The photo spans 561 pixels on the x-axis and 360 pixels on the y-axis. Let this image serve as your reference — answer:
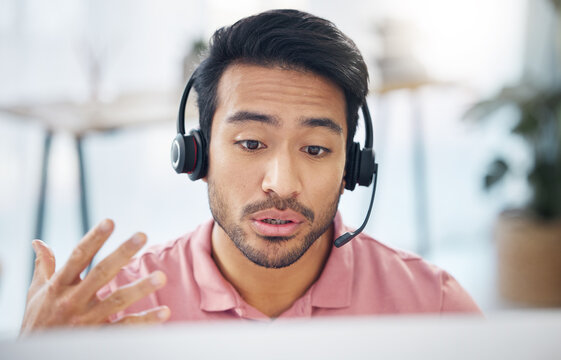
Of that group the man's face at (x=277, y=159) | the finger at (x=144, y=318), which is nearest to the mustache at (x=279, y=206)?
the man's face at (x=277, y=159)

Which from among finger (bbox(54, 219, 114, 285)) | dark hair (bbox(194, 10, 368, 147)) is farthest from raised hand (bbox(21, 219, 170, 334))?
dark hair (bbox(194, 10, 368, 147))

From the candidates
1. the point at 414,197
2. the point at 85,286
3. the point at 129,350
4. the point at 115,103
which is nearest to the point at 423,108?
the point at 414,197

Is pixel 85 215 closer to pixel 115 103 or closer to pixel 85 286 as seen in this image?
pixel 115 103

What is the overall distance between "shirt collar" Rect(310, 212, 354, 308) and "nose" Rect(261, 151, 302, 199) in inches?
7.0

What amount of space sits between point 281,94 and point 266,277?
0.32 metres

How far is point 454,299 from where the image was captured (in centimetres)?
82

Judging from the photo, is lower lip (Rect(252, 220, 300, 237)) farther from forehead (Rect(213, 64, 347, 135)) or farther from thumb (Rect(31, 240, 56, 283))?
thumb (Rect(31, 240, 56, 283))

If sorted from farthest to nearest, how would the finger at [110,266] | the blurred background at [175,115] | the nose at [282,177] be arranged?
the blurred background at [175,115], the nose at [282,177], the finger at [110,266]

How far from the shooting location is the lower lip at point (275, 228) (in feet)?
2.43

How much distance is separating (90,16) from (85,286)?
49.3 inches

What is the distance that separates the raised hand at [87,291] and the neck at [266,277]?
282mm

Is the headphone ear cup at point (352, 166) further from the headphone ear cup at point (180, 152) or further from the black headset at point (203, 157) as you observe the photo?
the headphone ear cup at point (180, 152)

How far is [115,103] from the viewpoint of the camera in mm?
1473

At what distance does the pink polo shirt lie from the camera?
0.78 m
